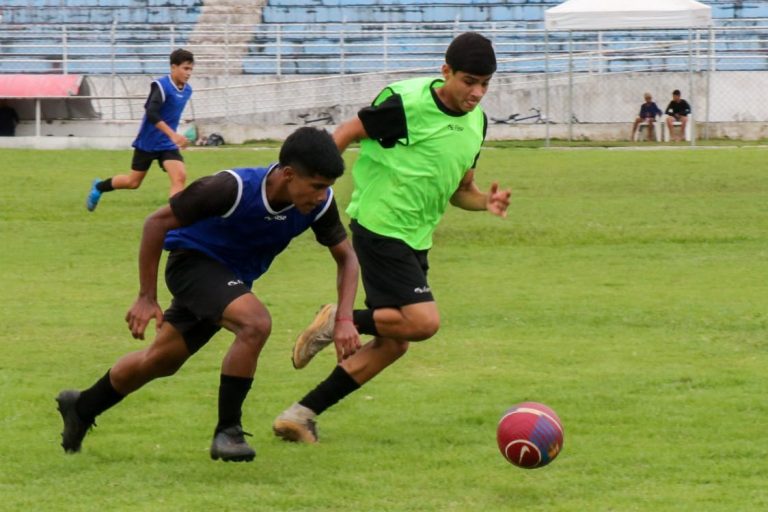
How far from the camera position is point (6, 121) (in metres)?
30.8

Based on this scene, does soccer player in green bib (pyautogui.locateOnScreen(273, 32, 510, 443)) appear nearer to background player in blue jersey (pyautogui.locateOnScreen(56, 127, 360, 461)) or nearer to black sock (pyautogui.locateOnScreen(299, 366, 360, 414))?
black sock (pyautogui.locateOnScreen(299, 366, 360, 414))

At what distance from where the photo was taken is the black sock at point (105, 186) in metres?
16.6

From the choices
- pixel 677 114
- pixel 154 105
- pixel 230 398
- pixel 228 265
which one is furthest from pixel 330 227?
pixel 677 114

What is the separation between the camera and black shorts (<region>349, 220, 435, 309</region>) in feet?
22.1

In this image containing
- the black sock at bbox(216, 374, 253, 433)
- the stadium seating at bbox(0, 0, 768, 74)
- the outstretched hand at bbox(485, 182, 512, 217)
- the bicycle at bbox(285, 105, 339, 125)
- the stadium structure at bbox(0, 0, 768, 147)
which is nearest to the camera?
the black sock at bbox(216, 374, 253, 433)

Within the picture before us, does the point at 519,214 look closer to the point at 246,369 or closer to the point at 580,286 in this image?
the point at 580,286

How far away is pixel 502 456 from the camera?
633 centimetres

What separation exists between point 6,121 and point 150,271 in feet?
85.5

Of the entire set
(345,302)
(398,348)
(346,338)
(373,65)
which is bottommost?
(373,65)

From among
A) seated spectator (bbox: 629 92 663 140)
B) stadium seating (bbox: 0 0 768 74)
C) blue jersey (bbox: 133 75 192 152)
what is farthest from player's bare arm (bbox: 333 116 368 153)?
stadium seating (bbox: 0 0 768 74)

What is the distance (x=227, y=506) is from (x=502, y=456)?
1393mm

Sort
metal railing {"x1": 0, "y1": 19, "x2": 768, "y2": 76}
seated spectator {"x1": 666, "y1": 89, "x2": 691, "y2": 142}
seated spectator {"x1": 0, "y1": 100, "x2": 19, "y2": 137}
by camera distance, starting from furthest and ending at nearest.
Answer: metal railing {"x1": 0, "y1": 19, "x2": 768, "y2": 76} → seated spectator {"x1": 0, "y1": 100, "x2": 19, "y2": 137} → seated spectator {"x1": 666, "y1": 89, "x2": 691, "y2": 142}

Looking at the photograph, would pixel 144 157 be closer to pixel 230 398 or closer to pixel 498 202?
pixel 498 202

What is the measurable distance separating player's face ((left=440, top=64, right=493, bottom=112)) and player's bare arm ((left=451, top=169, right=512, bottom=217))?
0.43m
